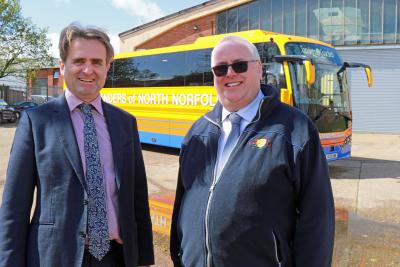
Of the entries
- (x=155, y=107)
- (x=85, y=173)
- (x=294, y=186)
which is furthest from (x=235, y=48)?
(x=155, y=107)

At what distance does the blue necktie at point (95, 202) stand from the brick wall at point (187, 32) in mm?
26552

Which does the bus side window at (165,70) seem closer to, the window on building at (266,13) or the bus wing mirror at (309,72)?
the bus wing mirror at (309,72)

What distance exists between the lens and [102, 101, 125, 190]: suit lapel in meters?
2.38

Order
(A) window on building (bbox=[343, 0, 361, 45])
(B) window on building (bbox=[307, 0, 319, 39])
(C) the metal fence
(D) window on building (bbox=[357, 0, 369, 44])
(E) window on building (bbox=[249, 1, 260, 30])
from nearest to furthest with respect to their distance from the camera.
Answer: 1. (D) window on building (bbox=[357, 0, 369, 44])
2. (A) window on building (bbox=[343, 0, 361, 45])
3. (B) window on building (bbox=[307, 0, 319, 39])
4. (E) window on building (bbox=[249, 1, 260, 30])
5. (C) the metal fence

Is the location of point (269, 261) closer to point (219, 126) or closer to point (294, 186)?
point (294, 186)

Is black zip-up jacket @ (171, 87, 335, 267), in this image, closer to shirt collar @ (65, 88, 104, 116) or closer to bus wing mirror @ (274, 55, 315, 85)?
shirt collar @ (65, 88, 104, 116)

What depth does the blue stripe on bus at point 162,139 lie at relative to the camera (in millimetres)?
13484

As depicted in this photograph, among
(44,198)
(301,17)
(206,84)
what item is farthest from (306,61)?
(301,17)

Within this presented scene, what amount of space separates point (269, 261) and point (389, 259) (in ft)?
11.0

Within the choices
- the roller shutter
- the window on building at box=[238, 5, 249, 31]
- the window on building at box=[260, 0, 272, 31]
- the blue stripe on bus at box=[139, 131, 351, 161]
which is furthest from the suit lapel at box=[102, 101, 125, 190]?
the window on building at box=[238, 5, 249, 31]

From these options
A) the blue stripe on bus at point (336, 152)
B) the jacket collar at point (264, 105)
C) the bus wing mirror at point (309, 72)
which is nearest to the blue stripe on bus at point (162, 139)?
the blue stripe on bus at point (336, 152)

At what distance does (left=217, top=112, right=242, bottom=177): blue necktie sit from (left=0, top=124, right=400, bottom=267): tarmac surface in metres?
2.74

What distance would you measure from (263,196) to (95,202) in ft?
2.88

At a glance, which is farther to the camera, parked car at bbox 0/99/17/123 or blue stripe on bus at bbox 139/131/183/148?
parked car at bbox 0/99/17/123
